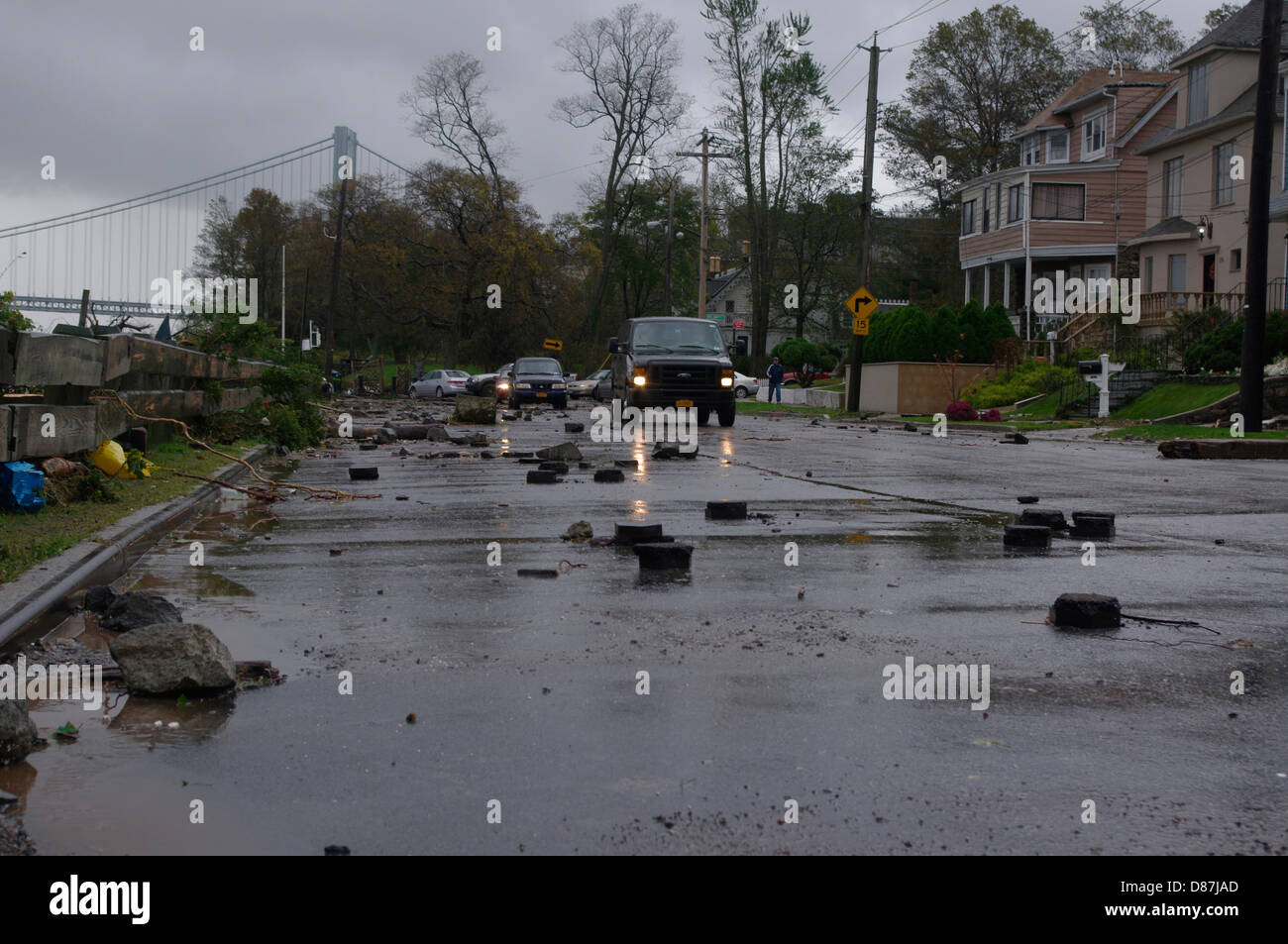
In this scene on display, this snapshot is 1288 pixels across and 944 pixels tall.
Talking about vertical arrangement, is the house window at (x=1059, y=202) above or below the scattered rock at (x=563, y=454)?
above

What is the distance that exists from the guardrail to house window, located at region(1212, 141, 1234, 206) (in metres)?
35.8

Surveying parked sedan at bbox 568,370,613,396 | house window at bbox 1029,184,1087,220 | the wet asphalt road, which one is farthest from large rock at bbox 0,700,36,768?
parked sedan at bbox 568,370,613,396

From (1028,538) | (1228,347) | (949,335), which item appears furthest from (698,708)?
(949,335)

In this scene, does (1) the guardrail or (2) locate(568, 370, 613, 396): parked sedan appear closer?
(1) the guardrail

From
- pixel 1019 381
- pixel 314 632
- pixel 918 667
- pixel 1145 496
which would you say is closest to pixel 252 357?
pixel 1145 496

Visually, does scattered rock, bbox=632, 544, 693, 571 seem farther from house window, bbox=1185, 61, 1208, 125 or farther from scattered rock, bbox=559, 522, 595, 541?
house window, bbox=1185, 61, 1208, 125

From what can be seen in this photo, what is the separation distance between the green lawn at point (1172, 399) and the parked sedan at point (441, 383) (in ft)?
116

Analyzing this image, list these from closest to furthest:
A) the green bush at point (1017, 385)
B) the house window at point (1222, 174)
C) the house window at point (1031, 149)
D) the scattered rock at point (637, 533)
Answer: the scattered rock at point (637, 533)
the green bush at point (1017, 385)
the house window at point (1222, 174)
the house window at point (1031, 149)

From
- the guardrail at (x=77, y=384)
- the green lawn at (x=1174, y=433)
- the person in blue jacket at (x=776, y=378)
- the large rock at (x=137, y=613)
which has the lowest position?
the large rock at (x=137, y=613)

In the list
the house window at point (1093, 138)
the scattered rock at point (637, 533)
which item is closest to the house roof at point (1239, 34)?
the house window at point (1093, 138)

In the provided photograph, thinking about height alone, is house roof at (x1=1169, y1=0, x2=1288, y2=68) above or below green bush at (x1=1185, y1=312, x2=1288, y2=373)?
above

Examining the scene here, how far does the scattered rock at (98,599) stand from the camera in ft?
21.1

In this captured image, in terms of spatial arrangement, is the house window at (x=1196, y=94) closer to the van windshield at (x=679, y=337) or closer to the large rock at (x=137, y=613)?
the van windshield at (x=679, y=337)

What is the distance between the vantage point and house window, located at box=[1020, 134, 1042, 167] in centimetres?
5988
